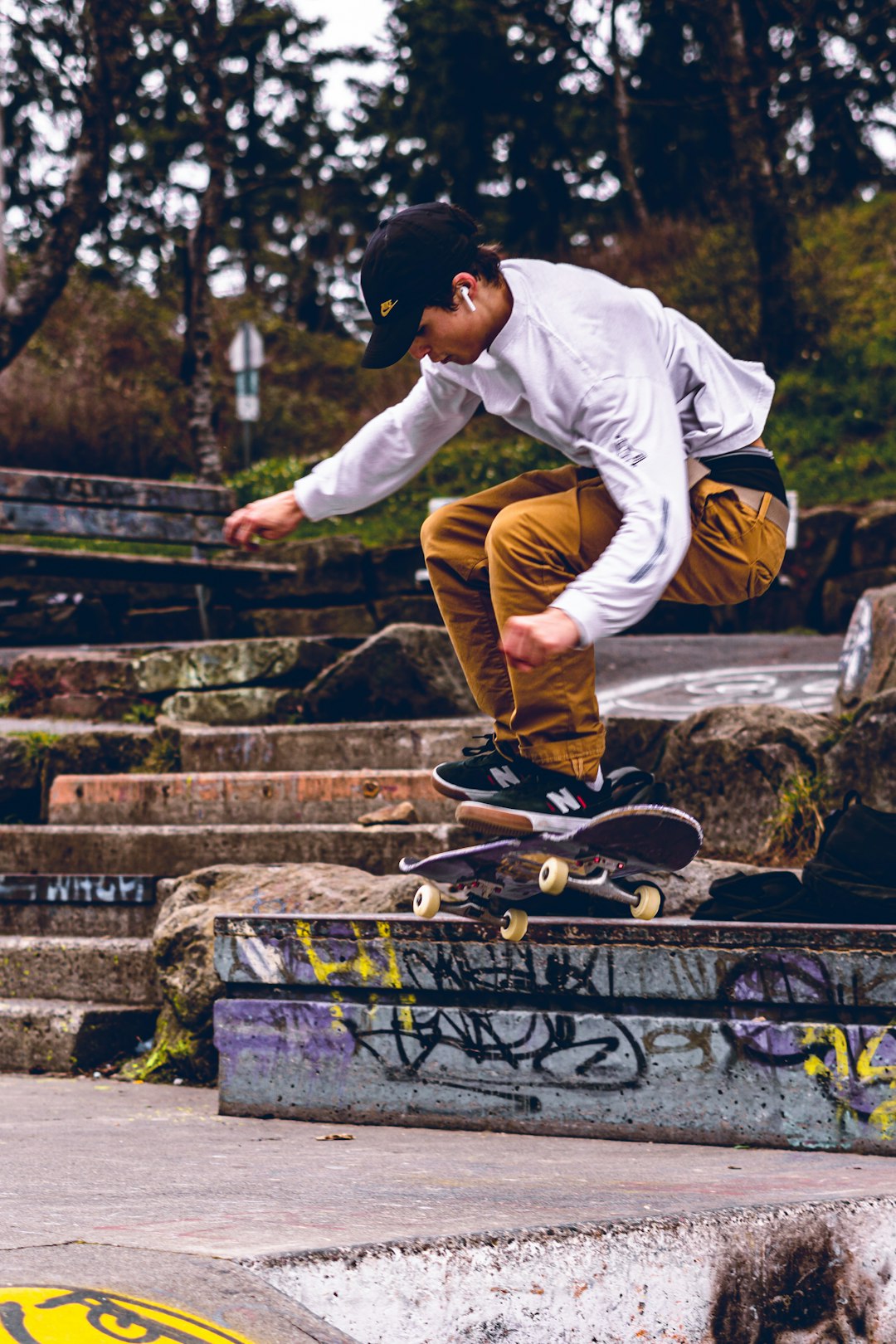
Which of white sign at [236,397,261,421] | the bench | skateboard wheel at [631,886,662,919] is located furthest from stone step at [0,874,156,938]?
white sign at [236,397,261,421]

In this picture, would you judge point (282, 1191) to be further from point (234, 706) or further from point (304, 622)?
point (304, 622)

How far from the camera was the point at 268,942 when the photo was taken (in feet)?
10.8

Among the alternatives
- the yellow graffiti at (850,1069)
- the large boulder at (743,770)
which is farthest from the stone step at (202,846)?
the yellow graffiti at (850,1069)

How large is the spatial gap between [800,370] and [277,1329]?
1573cm

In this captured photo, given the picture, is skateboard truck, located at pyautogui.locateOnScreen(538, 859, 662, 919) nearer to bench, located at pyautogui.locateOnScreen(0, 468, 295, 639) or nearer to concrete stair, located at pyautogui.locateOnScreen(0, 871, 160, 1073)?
concrete stair, located at pyautogui.locateOnScreen(0, 871, 160, 1073)

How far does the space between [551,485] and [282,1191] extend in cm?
176

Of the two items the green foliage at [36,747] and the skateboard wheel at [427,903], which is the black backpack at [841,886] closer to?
the skateboard wheel at [427,903]

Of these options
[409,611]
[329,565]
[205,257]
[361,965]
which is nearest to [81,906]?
[361,965]

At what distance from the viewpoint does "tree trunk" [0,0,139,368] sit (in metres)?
11.3

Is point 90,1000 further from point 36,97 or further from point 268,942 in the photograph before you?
point 36,97

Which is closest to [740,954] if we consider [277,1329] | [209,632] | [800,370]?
[277,1329]

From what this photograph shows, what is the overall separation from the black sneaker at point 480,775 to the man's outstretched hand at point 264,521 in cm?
74

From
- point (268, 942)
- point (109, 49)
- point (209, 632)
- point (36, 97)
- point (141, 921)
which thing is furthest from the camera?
point (36, 97)

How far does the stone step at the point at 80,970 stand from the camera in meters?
4.34
